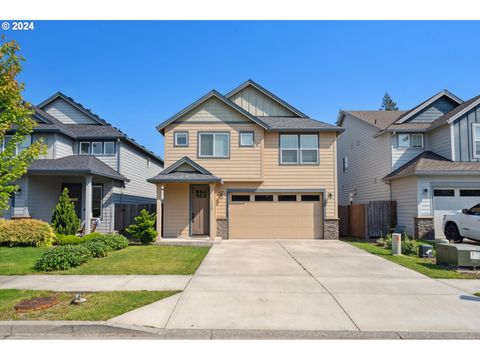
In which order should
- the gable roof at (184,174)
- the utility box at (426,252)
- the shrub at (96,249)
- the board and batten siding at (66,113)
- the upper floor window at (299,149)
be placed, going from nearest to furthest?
the shrub at (96,249)
the utility box at (426,252)
the gable roof at (184,174)
the upper floor window at (299,149)
the board and batten siding at (66,113)

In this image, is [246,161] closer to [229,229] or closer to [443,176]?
[229,229]

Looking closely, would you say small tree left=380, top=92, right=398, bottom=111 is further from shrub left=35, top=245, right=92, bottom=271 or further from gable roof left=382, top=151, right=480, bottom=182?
shrub left=35, top=245, right=92, bottom=271

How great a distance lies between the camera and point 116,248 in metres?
12.6

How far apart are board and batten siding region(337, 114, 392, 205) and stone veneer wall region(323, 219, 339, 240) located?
4.01m

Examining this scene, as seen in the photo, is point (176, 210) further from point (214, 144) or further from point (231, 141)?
point (231, 141)

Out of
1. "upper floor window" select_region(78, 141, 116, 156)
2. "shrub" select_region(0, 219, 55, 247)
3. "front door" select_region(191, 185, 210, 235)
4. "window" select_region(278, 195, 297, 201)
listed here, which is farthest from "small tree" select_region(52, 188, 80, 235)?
"window" select_region(278, 195, 297, 201)

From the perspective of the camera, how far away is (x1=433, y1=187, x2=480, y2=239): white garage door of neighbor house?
15211mm

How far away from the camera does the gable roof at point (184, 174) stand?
1468cm

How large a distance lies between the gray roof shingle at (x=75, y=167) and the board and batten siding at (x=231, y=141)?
3299 millimetres

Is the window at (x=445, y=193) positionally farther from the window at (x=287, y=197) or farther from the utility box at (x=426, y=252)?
the window at (x=287, y=197)

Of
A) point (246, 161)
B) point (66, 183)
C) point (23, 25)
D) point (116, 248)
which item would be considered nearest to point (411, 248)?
point (246, 161)

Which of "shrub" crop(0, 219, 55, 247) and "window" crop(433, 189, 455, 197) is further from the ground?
"window" crop(433, 189, 455, 197)

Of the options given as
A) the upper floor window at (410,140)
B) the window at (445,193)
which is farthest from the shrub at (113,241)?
the upper floor window at (410,140)

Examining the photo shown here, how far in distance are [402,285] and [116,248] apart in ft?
32.6
